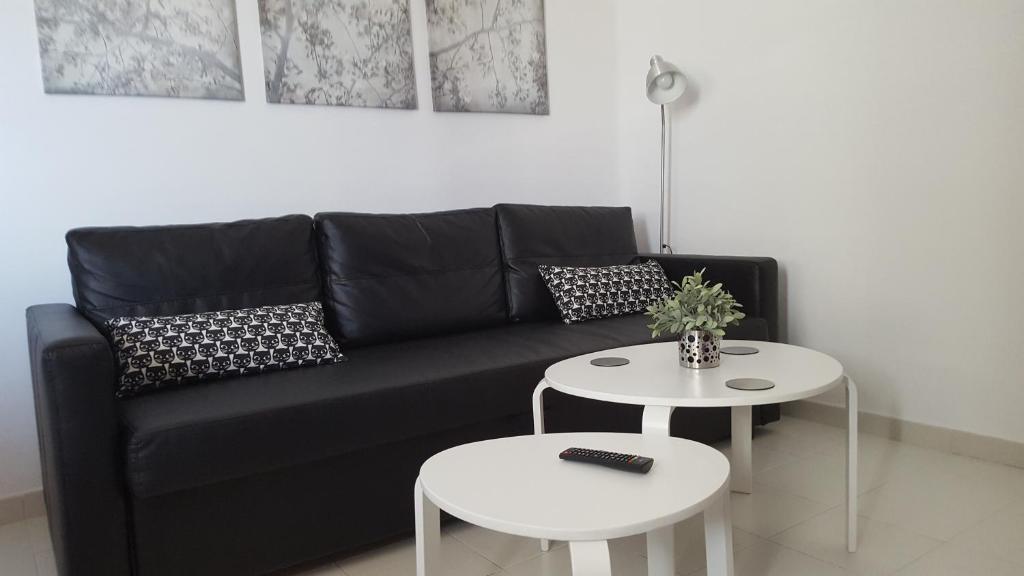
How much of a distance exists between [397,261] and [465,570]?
3.74 ft

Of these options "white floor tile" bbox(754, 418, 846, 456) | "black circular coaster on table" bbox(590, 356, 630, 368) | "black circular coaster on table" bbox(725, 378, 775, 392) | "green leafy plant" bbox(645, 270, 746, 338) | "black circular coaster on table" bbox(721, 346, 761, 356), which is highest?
"green leafy plant" bbox(645, 270, 746, 338)

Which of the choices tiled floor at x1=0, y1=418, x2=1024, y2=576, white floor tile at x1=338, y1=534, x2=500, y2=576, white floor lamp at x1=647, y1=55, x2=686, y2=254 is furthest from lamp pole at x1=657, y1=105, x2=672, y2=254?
white floor tile at x1=338, y1=534, x2=500, y2=576

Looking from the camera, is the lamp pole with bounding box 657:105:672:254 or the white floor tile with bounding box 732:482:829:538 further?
the lamp pole with bounding box 657:105:672:254

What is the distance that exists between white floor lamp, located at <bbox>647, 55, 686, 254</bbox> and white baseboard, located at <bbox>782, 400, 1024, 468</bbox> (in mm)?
1016

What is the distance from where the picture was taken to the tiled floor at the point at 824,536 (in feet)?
5.87

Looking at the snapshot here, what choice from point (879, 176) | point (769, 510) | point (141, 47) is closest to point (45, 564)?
point (141, 47)

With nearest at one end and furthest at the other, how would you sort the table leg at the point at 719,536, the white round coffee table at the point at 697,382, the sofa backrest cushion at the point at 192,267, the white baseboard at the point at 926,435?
the table leg at the point at 719,536, the white round coffee table at the point at 697,382, the sofa backrest cushion at the point at 192,267, the white baseboard at the point at 926,435

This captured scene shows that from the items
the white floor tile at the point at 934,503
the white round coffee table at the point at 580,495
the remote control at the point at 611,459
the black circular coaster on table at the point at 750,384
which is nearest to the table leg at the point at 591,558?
the white round coffee table at the point at 580,495

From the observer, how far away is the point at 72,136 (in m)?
2.33

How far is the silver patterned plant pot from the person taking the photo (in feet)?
6.05

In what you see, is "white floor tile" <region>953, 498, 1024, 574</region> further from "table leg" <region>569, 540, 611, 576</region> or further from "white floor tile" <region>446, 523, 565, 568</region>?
"table leg" <region>569, 540, 611, 576</region>

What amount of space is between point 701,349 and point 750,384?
8.5 inches

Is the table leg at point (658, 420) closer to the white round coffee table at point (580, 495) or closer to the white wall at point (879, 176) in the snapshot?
the white round coffee table at point (580, 495)

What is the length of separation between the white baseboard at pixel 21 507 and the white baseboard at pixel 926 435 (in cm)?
285
